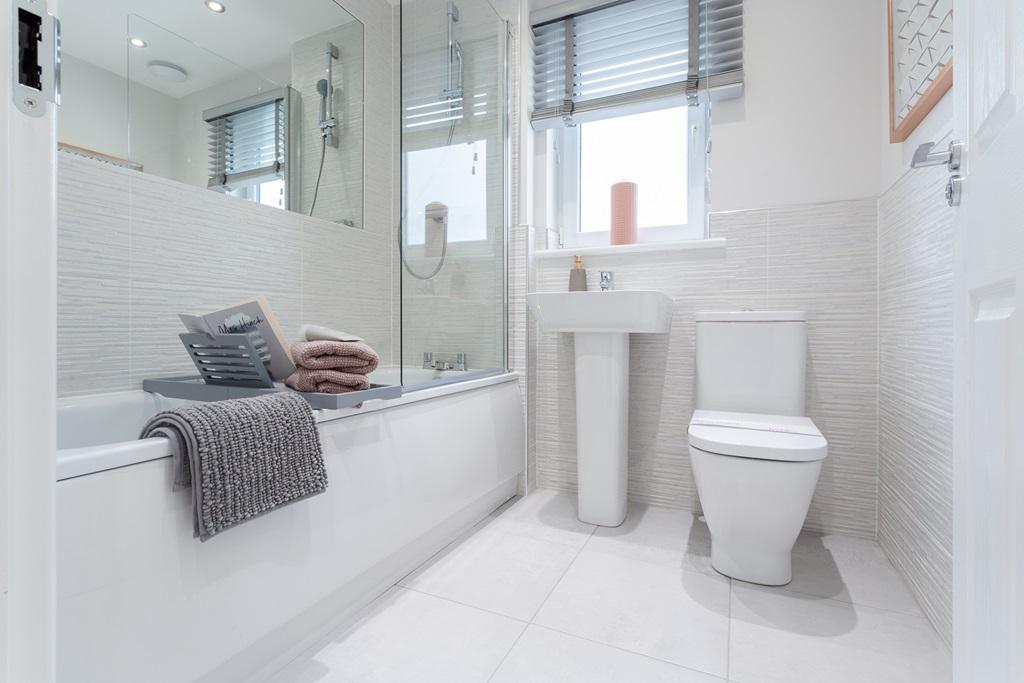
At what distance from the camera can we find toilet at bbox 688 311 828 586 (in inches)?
52.9

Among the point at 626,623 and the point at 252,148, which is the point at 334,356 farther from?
the point at 252,148

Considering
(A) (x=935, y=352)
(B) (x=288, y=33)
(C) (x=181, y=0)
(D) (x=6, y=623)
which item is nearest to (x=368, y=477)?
(D) (x=6, y=623)

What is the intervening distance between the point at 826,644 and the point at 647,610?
417mm

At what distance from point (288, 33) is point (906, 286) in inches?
97.8

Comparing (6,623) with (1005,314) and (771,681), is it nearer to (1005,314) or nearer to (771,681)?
(1005,314)

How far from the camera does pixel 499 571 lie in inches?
61.6

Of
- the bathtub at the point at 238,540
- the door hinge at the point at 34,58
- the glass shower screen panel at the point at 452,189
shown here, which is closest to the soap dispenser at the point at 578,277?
the glass shower screen panel at the point at 452,189

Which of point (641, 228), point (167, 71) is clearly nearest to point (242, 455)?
point (167, 71)

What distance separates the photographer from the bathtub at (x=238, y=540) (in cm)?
77

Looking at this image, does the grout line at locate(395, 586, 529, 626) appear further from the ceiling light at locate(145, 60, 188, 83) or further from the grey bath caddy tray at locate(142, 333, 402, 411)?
the ceiling light at locate(145, 60, 188, 83)

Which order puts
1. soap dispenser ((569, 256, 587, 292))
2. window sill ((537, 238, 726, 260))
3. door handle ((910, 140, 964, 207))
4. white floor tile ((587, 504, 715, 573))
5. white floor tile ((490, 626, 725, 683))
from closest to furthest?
door handle ((910, 140, 964, 207)), white floor tile ((490, 626, 725, 683)), white floor tile ((587, 504, 715, 573)), window sill ((537, 238, 726, 260)), soap dispenser ((569, 256, 587, 292))

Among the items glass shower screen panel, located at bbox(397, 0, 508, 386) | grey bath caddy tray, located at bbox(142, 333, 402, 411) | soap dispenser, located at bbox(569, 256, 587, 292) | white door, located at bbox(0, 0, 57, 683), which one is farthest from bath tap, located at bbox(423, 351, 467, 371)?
white door, located at bbox(0, 0, 57, 683)

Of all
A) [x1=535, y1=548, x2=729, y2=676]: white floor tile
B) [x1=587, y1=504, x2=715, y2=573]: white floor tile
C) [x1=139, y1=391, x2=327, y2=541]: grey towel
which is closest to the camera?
[x1=139, y1=391, x2=327, y2=541]: grey towel

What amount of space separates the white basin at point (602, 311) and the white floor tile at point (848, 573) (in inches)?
35.7
